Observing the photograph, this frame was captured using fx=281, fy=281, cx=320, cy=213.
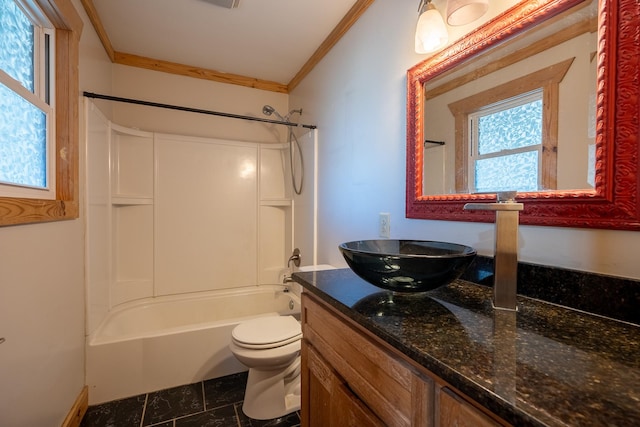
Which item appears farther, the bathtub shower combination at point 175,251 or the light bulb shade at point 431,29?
the bathtub shower combination at point 175,251

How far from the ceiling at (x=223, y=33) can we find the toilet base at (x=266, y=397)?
2.20 m

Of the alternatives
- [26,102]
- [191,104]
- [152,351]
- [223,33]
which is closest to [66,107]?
[26,102]

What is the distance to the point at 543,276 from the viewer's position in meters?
0.81

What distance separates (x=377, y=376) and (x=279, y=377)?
1.19 meters

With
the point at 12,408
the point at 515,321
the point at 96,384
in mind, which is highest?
the point at 515,321

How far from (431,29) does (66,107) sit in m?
1.75

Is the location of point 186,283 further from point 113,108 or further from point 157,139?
point 113,108

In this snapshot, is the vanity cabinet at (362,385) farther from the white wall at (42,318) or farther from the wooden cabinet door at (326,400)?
the white wall at (42,318)

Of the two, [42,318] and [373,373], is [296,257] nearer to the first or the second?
[42,318]

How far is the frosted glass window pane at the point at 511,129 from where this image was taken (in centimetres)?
87

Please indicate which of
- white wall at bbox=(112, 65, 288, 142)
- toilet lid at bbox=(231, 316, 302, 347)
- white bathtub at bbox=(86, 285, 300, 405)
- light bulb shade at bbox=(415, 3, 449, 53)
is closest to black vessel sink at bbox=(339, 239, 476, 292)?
light bulb shade at bbox=(415, 3, 449, 53)

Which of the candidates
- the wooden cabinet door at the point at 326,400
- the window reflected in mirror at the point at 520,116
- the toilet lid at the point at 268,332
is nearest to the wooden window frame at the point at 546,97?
the window reflected in mirror at the point at 520,116

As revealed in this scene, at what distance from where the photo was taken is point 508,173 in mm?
950

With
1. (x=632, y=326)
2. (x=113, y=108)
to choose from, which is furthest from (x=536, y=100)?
(x=113, y=108)
